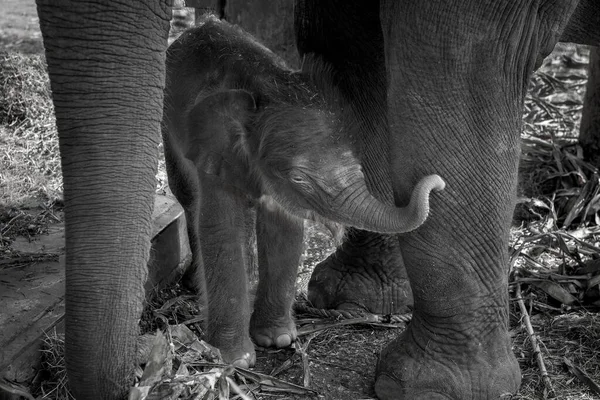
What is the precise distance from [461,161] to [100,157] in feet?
3.98

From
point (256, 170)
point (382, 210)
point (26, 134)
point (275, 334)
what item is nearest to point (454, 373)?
point (382, 210)

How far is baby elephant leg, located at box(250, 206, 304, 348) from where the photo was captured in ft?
12.1

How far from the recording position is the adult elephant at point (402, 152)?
2.35 metres

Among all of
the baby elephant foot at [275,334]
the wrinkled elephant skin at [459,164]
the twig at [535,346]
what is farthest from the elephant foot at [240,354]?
the twig at [535,346]

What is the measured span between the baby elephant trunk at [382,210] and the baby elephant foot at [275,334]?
2.43 ft

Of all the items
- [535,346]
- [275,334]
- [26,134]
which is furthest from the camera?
[26,134]

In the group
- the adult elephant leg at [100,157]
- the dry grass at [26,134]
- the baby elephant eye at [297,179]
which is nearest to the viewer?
the adult elephant leg at [100,157]

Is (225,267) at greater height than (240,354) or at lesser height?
greater

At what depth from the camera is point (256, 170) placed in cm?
332

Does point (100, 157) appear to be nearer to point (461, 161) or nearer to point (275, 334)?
point (461, 161)

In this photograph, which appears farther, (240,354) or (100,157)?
(240,354)

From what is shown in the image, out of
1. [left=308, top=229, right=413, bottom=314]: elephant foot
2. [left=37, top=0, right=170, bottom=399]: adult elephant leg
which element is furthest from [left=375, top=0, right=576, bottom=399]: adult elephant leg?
[left=37, top=0, right=170, bottom=399]: adult elephant leg

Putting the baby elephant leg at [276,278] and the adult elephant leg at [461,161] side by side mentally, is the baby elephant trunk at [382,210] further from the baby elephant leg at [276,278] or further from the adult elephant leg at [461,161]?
the baby elephant leg at [276,278]

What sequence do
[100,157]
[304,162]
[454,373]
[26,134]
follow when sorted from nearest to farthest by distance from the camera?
[100,157] < [304,162] < [454,373] < [26,134]
